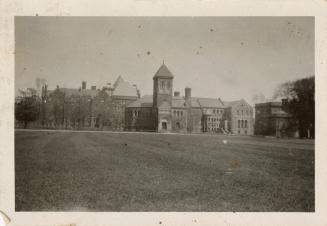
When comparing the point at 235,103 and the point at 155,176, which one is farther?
the point at 235,103

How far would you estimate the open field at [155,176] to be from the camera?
416cm

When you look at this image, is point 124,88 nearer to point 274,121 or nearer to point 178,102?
point 178,102

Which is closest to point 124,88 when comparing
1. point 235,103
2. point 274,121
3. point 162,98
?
point 162,98

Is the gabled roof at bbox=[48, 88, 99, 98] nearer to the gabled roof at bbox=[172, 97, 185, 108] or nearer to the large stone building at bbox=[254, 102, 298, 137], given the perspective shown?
the gabled roof at bbox=[172, 97, 185, 108]

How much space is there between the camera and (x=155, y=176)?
14.2 ft

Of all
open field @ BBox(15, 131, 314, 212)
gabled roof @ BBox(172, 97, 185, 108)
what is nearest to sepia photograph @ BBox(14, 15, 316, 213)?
open field @ BBox(15, 131, 314, 212)

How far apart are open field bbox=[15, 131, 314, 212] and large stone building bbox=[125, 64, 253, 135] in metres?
0.26

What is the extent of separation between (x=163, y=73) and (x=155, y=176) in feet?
4.19

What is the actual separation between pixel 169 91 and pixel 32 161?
6.19ft

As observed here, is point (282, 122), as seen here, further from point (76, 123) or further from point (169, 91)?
point (76, 123)

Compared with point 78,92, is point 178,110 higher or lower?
lower

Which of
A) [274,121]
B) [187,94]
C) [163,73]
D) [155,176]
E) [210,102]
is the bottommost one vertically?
[155,176]

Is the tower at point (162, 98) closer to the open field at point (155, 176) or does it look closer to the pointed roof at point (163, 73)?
the pointed roof at point (163, 73)
